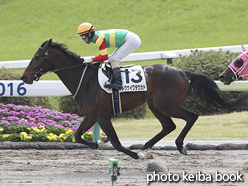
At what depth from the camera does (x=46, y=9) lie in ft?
93.5

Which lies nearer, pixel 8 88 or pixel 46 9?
pixel 8 88

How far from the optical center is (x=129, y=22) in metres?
25.7

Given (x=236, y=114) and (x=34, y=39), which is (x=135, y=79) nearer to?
(x=236, y=114)

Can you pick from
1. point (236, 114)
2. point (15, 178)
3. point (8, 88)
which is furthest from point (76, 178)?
point (236, 114)

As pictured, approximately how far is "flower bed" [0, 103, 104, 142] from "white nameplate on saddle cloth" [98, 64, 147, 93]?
170 cm

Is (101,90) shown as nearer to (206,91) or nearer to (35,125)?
(206,91)

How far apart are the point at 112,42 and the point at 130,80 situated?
610mm

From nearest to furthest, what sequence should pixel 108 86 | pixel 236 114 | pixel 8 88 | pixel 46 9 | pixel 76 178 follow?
pixel 76 178 < pixel 108 86 < pixel 8 88 < pixel 236 114 < pixel 46 9

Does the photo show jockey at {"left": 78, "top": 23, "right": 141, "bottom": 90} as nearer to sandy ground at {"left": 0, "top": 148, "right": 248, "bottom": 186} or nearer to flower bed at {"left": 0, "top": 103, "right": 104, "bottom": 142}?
sandy ground at {"left": 0, "top": 148, "right": 248, "bottom": 186}

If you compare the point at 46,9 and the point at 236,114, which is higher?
the point at 46,9

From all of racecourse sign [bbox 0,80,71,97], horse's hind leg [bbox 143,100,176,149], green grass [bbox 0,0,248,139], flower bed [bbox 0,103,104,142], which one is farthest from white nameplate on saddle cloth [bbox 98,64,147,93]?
green grass [bbox 0,0,248,139]

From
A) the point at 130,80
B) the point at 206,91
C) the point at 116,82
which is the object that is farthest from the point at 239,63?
the point at 116,82

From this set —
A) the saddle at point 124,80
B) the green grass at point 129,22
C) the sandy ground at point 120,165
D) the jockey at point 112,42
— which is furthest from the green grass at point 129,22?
the saddle at point 124,80

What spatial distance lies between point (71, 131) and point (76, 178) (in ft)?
7.93
